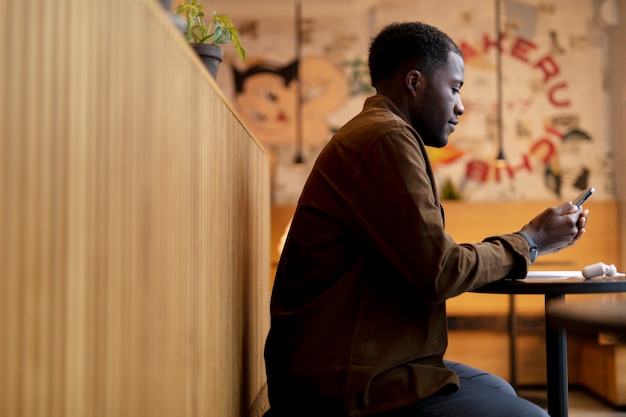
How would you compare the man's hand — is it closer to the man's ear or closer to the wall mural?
the man's ear

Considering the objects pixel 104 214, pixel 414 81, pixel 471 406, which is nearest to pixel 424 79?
pixel 414 81

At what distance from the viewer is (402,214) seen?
4.96ft

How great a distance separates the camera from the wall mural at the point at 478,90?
570 centimetres

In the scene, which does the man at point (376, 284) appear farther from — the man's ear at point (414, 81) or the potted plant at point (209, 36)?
the potted plant at point (209, 36)

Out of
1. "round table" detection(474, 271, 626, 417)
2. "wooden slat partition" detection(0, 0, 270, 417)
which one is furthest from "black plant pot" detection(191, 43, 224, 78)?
"round table" detection(474, 271, 626, 417)

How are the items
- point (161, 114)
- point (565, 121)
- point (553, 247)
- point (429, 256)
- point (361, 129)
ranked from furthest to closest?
point (565, 121), point (553, 247), point (361, 129), point (429, 256), point (161, 114)

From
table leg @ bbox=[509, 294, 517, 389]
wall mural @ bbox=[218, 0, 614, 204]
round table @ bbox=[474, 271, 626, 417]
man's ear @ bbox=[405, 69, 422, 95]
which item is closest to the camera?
round table @ bbox=[474, 271, 626, 417]

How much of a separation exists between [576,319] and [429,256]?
553 mm

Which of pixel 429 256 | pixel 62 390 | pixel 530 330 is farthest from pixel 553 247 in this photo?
pixel 530 330

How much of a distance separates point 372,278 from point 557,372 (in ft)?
2.74

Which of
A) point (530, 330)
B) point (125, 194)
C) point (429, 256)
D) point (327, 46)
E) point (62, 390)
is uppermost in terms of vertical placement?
point (327, 46)

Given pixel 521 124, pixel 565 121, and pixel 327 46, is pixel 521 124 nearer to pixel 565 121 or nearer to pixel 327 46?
pixel 565 121

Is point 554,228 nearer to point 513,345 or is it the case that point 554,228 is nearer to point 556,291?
point 556,291

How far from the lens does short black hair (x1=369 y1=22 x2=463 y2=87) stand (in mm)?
1996
